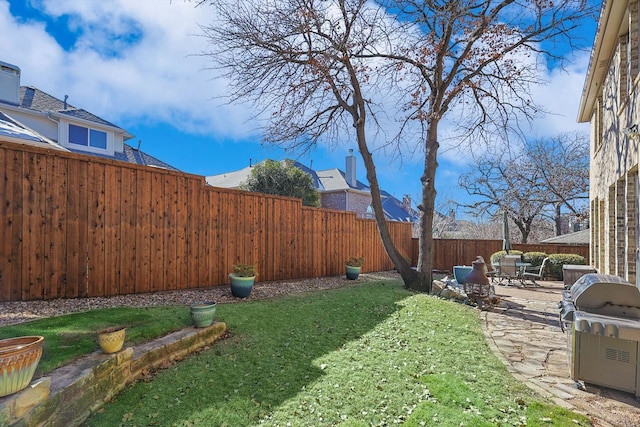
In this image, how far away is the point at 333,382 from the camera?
336cm

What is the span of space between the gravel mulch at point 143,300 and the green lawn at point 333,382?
96 cm

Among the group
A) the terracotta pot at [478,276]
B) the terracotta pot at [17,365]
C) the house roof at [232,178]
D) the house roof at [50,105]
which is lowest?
the terracotta pot at [478,276]

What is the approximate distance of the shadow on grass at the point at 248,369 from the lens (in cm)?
276

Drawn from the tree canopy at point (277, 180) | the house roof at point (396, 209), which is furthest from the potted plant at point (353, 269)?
the house roof at point (396, 209)

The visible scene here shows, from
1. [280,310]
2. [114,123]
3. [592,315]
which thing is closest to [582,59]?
[592,315]

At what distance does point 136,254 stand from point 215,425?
4462 mm

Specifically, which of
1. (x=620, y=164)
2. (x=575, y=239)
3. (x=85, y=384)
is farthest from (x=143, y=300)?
(x=575, y=239)

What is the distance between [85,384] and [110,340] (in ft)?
1.49

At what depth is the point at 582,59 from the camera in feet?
26.7

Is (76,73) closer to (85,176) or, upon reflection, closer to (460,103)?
(85,176)

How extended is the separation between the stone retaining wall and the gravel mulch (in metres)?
1.91

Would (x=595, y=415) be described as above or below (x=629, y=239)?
below

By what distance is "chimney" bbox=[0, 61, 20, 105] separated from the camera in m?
12.2

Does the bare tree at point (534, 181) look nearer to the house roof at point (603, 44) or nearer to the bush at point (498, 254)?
the bush at point (498, 254)
